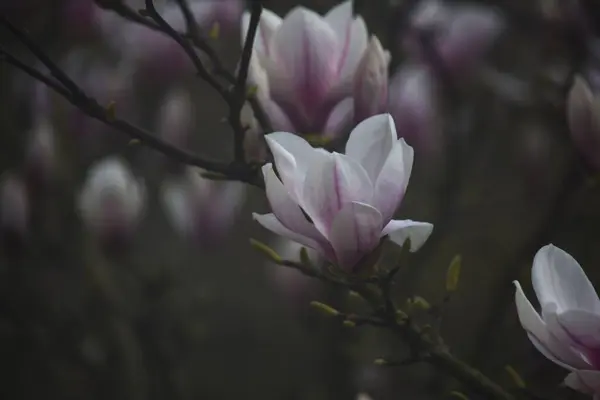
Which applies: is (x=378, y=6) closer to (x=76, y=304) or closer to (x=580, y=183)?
(x=580, y=183)

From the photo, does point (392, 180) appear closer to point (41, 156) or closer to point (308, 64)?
point (308, 64)

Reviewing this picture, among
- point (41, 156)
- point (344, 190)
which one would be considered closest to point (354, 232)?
point (344, 190)

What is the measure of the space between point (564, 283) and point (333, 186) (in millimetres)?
119

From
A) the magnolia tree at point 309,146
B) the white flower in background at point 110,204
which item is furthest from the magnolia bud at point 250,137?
the white flower in background at point 110,204

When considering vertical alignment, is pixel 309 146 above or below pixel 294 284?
above

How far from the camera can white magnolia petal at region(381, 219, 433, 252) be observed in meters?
0.36

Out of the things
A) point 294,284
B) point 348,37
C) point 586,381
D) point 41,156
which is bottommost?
point 294,284

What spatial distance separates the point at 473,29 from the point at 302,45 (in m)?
0.40

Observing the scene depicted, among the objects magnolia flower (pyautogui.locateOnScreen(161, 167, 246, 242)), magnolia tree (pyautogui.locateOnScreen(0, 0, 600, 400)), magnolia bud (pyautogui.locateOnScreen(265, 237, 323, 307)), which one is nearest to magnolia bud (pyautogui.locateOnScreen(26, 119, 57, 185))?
magnolia tree (pyautogui.locateOnScreen(0, 0, 600, 400))

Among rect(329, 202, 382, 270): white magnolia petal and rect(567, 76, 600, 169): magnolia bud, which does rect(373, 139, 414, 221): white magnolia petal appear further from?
rect(567, 76, 600, 169): magnolia bud

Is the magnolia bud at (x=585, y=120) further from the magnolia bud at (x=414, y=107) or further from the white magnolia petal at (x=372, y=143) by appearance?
the magnolia bud at (x=414, y=107)

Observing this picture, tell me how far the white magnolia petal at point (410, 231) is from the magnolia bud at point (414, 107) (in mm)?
357

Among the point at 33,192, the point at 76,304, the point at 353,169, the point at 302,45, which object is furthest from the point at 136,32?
the point at 353,169

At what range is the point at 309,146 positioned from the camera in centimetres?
35
